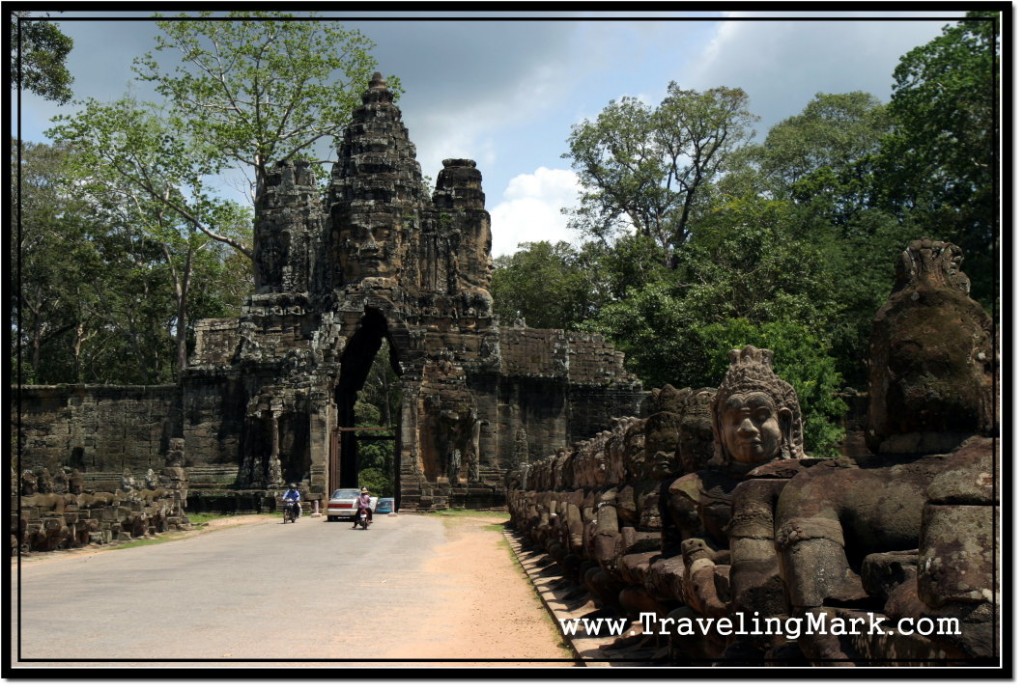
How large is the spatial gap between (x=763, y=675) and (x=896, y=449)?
1.18 meters

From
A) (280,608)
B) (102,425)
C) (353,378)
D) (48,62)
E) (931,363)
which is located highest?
(48,62)

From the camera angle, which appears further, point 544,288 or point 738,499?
point 544,288

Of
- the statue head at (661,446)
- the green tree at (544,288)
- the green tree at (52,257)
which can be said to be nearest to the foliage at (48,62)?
the statue head at (661,446)

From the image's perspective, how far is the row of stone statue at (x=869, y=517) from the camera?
3.78 m

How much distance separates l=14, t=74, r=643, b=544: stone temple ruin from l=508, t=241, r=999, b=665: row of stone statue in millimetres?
26526

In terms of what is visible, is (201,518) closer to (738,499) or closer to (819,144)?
(738,499)

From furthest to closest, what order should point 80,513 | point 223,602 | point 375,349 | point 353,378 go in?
point 375,349 → point 353,378 → point 80,513 → point 223,602

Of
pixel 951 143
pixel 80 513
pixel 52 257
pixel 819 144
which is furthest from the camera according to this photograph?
pixel 819 144

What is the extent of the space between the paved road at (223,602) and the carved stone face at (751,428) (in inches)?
87.2

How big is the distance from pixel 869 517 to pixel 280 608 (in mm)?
5771

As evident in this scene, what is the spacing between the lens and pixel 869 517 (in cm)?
485

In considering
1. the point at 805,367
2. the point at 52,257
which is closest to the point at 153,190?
the point at 52,257

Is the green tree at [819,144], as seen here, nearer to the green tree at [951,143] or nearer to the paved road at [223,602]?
the green tree at [951,143]

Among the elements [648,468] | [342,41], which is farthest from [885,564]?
[342,41]
